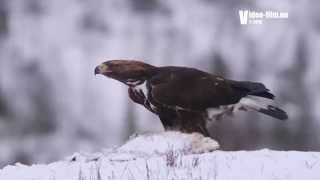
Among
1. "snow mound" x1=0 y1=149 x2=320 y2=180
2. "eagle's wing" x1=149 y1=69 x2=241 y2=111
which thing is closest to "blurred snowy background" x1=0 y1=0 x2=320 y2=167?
"eagle's wing" x1=149 y1=69 x2=241 y2=111

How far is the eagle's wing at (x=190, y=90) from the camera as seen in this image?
313 inches

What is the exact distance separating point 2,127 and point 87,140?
0.94 meters

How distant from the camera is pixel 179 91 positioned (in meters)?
7.96

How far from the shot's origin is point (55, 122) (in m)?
7.91

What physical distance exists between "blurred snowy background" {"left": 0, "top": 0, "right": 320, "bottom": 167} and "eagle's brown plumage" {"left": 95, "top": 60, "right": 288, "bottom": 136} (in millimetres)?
88

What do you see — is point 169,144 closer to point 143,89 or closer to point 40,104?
point 143,89

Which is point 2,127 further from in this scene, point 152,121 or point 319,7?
point 319,7

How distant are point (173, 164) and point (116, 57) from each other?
1853 mm

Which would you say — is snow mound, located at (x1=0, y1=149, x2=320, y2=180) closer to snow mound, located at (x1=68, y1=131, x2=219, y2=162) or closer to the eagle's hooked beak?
snow mound, located at (x1=68, y1=131, x2=219, y2=162)

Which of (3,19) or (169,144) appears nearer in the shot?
(3,19)

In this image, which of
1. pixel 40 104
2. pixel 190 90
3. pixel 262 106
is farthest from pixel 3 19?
pixel 262 106

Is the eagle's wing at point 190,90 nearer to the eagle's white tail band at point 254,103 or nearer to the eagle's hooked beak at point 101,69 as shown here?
the eagle's white tail band at point 254,103

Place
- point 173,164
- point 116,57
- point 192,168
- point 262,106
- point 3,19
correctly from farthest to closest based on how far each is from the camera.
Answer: point 262,106
point 116,57
point 3,19
point 173,164
point 192,168

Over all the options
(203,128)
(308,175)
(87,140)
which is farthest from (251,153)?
(87,140)
